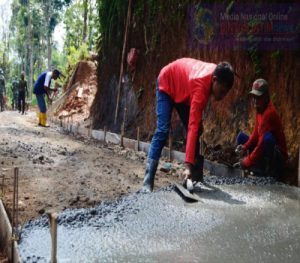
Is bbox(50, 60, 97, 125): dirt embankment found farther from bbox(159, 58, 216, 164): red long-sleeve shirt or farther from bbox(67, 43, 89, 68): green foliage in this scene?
bbox(159, 58, 216, 164): red long-sleeve shirt

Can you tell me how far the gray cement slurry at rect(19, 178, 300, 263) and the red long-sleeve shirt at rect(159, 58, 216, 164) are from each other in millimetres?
543

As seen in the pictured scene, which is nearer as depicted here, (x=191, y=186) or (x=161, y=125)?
(x=191, y=186)

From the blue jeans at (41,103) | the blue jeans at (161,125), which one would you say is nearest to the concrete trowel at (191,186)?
the blue jeans at (161,125)

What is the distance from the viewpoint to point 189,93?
3.89m

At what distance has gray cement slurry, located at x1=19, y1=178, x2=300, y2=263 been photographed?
7.80 feet

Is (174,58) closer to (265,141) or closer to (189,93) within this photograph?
(265,141)

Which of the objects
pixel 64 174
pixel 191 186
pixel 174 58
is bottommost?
pixel 64 174

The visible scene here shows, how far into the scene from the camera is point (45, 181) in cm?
482

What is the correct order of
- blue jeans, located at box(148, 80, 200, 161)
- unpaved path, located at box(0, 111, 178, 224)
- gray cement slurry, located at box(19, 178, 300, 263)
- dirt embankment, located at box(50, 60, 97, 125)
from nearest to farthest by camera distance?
gray cement slurry, located at box(19, 178, 300, 263) < unpaved path, located at box(0, 111, 178, 224) < blue jeans, located at box(148, 80, 200, 161) < dirt embankment, located at box(50, 60, 97, 125)

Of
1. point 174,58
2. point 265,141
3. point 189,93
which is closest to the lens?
point 189,93

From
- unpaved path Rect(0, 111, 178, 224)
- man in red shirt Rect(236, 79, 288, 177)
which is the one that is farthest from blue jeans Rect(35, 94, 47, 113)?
man in red shirt Rect(236, 79, 288, 177)

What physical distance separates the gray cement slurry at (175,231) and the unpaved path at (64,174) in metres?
0.67

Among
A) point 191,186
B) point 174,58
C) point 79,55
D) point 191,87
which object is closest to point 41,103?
point 174,58

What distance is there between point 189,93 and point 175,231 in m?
1.55
